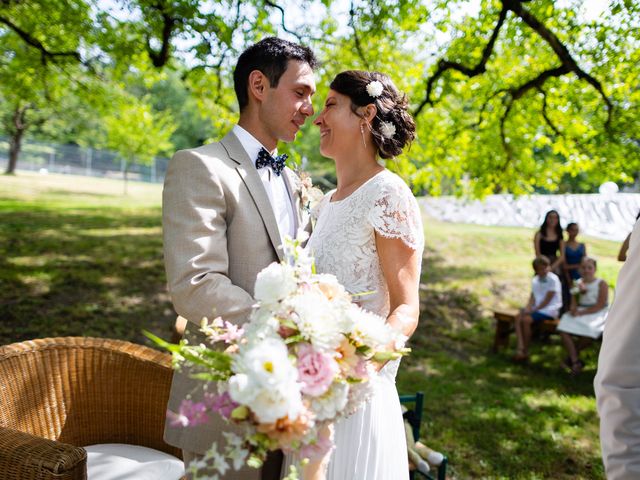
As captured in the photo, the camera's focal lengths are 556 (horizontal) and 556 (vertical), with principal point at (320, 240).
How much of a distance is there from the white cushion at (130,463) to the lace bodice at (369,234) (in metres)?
1.48

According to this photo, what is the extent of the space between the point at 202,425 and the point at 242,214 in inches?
32.8

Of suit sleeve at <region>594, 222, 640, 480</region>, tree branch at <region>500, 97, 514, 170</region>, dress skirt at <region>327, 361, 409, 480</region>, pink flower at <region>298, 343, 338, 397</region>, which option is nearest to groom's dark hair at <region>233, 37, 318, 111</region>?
dress skirt at <region>327, 361, 409, 480</region>

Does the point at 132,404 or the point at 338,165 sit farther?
the point at 132,404

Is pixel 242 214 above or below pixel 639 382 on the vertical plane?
above

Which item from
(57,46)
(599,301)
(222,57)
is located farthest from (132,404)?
(57,46)

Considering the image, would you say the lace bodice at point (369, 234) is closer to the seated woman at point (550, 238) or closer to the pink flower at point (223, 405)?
the pink flower at point (223, 405)

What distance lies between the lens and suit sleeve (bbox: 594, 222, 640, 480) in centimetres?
135

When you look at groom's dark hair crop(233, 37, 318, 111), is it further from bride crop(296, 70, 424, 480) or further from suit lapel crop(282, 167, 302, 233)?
suit lapel crop(282, 167, 302, 233)

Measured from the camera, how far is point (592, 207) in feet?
66.6

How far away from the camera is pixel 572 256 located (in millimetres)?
9336

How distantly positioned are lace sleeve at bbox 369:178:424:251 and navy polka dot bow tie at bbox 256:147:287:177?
1.84 ft

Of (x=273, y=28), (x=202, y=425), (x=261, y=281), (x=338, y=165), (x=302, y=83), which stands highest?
(x=273, y=28)

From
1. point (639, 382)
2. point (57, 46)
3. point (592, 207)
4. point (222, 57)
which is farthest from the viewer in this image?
point (592, 207)

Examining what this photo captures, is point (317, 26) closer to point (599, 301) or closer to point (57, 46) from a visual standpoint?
point (57, 46)
